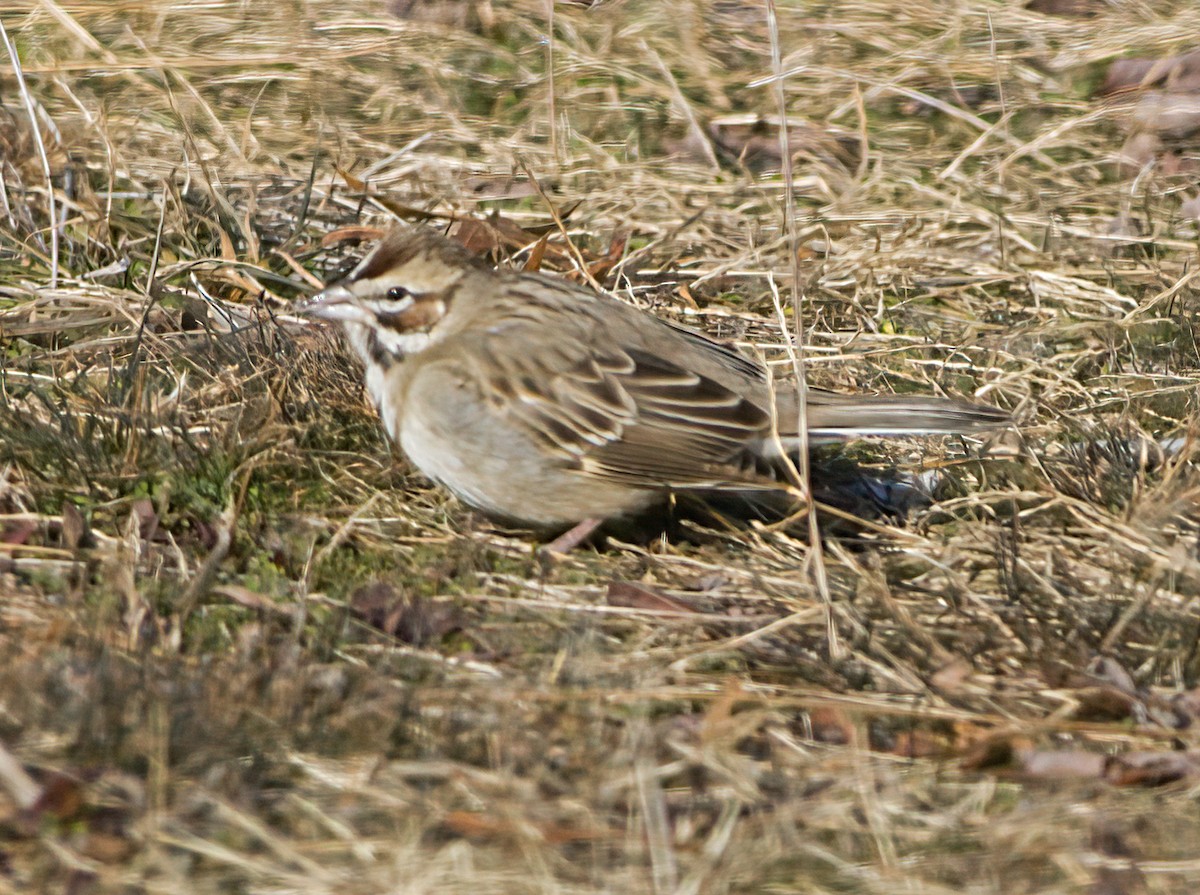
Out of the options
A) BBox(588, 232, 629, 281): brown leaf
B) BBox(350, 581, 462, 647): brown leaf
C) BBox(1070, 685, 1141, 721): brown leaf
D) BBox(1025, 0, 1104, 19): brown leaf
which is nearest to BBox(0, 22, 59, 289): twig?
BBox(588, 232, 629, 281): brown leaf

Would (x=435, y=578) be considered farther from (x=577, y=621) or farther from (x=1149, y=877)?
(x=1149, y=877)

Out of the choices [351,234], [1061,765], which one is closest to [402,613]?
[1061,765]

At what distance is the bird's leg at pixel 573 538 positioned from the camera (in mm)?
5145

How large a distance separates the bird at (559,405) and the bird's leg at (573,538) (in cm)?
1

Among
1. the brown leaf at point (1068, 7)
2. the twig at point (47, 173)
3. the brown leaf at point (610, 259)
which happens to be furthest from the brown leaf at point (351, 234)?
the brown leaf at point (1068, 7)

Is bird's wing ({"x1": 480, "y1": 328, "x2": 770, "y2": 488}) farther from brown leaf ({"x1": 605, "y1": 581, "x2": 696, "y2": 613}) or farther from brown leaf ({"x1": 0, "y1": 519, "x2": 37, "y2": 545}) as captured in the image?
brown leaf ({"x1": 0, "y1": 519, "x2": 37, "y2": 545})

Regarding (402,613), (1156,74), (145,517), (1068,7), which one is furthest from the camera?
(1068,7)

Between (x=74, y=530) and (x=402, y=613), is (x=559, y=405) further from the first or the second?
(x=74, y=530)

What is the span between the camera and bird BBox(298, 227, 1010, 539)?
5.04 m

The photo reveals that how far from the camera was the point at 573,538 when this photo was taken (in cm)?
518

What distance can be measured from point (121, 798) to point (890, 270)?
185 inches

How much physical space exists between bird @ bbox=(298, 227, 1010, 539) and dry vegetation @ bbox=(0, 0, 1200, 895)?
0.23m

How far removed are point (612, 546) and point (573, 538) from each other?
0.17 meters

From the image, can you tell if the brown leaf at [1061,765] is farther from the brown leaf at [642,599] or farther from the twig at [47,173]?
the twig at [47,173]
